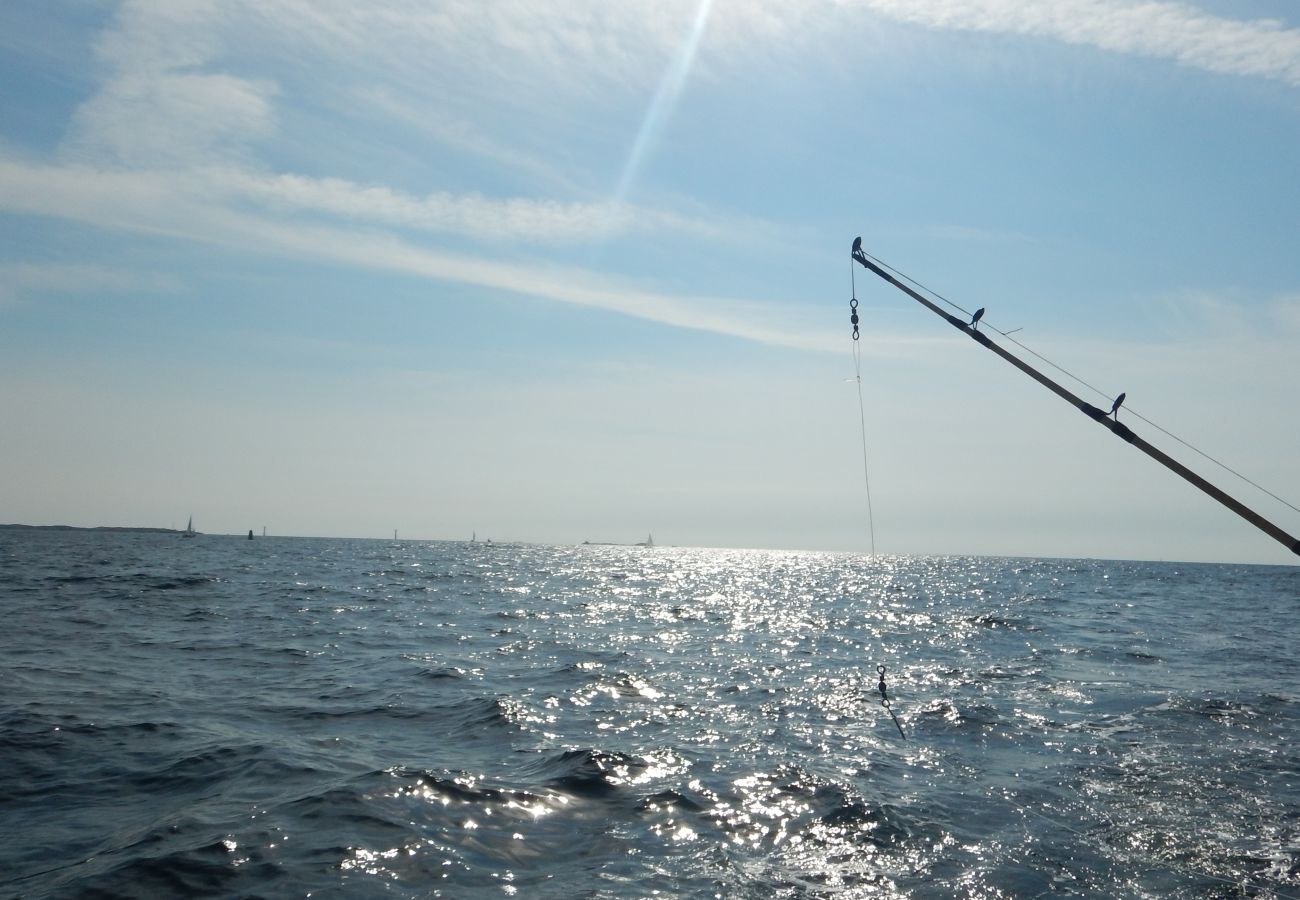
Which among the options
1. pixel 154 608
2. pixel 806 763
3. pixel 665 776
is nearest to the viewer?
pixel 665 776

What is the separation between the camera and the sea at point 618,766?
9102mm

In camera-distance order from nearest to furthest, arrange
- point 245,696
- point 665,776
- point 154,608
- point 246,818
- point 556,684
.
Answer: point 246,818
point 665,776
point 245,696
point 556,684
point 154,608

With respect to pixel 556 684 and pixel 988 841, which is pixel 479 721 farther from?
pixel 988 841

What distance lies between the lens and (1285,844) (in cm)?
1059

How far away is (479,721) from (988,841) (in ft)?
28.6

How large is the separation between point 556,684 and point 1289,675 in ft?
64.6

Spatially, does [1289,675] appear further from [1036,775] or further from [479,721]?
[479,721]

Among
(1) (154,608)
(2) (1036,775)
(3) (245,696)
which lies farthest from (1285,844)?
(1) (154,608)

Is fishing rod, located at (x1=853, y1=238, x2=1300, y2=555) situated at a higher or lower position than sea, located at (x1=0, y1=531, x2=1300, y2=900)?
higher

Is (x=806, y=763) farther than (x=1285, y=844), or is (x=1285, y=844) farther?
(x=806, y=763)

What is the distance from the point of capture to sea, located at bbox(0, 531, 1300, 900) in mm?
9102

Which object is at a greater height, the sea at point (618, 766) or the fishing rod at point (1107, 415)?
the fishing rod at point (1107, 415)

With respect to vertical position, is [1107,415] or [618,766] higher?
[1107,415]

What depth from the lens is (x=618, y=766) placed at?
12.9m
